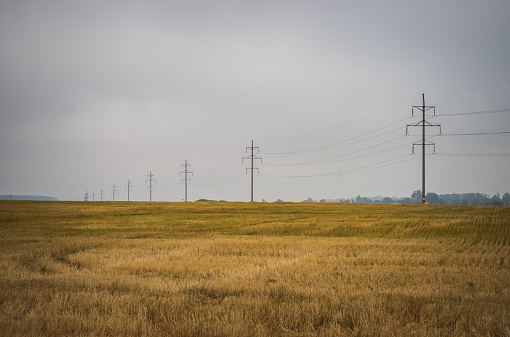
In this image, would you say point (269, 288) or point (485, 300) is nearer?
point (485, 300)

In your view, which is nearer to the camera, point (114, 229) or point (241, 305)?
point (241, 305)

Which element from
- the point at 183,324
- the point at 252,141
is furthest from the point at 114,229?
the point at 252,141

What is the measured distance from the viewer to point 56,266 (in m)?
15.8

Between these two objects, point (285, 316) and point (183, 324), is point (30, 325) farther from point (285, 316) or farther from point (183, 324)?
point (285, 316)

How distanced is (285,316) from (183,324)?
2.21 meters

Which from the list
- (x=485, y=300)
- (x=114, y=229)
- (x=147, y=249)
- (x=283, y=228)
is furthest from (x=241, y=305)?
(x=114, y=229)

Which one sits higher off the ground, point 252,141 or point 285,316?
point 252,141

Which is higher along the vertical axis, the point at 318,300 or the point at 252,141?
the point at 252,141

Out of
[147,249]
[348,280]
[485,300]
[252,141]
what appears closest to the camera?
[485,300]

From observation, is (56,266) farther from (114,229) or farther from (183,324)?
(114,229)

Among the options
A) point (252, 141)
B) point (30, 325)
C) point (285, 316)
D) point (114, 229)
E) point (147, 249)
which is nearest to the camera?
point (30, 325)

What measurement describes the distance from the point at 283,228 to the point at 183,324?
30.0 m

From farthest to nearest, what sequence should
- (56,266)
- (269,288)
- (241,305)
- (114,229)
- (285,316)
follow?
(114,229)
(56,266)
(269,288)
(241,305)
(285,316)

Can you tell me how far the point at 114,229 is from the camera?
3678 centimetres
